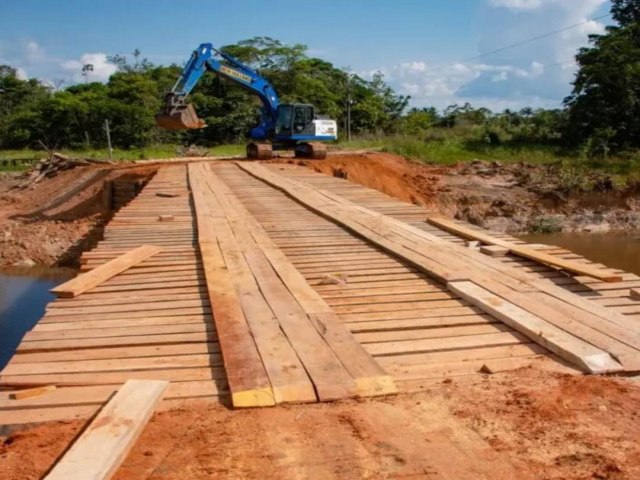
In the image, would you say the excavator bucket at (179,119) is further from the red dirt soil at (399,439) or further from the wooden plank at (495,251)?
the red dirt soil at (399,439)

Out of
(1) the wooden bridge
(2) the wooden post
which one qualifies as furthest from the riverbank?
(1) the wooden bridge

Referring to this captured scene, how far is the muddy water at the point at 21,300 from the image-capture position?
908 centimetres

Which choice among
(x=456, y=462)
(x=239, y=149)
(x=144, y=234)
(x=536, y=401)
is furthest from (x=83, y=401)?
(x=239, y=149)

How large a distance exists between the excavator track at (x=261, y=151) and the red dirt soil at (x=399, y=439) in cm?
1590

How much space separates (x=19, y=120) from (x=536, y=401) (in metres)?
35.0

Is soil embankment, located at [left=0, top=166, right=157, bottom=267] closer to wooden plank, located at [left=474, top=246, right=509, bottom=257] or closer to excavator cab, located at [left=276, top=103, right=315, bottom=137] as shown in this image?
excavator cab, located at [left=276, top=103, right=315, bottom=137]

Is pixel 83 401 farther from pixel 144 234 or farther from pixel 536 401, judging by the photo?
pixel 144 234

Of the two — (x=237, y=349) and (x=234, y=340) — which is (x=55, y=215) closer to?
(x=234, y=340)

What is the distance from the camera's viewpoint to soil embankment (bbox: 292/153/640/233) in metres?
17.8

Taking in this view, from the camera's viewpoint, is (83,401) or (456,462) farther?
(83,401)

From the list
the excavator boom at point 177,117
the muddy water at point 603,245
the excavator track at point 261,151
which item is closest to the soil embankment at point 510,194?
the muddy water at point 603,245

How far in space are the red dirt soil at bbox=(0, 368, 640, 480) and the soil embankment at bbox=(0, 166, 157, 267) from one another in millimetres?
11800

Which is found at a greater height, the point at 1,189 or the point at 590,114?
the point at 590,114

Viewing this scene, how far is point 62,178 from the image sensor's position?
62.7 ft
